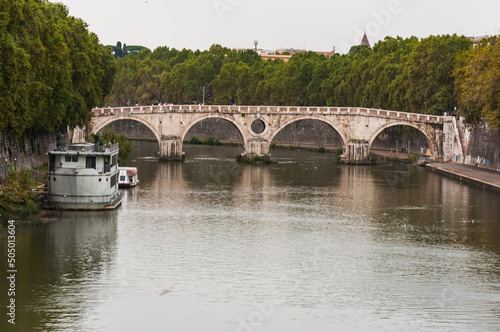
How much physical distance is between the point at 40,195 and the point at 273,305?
19.3 metres

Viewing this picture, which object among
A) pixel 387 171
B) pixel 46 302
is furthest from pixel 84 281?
pixel 387 171

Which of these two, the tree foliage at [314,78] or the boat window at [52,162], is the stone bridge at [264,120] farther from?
the boat window at [52,162]

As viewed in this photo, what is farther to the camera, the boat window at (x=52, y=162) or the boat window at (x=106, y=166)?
the boat window at (x=106, y=166)

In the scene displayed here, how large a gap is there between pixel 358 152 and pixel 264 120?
8993 mm

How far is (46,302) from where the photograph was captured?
2766 cm

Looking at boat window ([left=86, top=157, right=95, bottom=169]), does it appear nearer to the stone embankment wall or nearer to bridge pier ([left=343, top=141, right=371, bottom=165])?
the stone embankment wall

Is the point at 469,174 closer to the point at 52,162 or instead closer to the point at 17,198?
the point at 52,162

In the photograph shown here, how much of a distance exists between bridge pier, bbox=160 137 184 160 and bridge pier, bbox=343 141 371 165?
15.0 m

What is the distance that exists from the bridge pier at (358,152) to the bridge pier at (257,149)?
724 centimetres

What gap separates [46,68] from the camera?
47531 millimetres

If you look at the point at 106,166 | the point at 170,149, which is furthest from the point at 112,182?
the point at 170,149

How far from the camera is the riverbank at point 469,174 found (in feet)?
186

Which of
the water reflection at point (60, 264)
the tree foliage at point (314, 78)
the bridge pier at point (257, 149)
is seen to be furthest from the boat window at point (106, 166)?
the tree foliage at point (314, 78)

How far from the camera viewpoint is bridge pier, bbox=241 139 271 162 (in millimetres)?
78750
